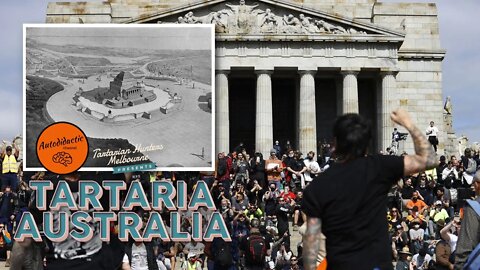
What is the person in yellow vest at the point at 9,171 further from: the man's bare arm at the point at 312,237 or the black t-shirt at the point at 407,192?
the man's bare arm at the point at 312,237

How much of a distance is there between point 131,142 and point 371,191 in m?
14.7

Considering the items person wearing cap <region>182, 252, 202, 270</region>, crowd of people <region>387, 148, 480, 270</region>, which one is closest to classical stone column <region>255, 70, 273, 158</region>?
crowd of people <region>387, 148, 480, 270</region>

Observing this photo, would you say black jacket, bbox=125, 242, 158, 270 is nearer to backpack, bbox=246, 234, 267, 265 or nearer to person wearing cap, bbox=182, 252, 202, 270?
backpack, bbox=246, 234, 267, 265

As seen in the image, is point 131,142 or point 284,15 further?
point 284,15

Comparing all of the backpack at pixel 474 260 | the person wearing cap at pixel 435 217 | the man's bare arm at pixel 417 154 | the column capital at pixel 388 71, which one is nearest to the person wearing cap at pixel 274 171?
the person wearing cap at pixel 435 217

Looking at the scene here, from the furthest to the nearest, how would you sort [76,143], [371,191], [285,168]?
1. [285,168]
2. [76,143]
3. [371,191]

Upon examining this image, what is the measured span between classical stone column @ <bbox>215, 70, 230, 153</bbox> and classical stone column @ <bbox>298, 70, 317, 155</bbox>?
3775 mm

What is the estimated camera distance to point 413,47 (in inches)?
2068

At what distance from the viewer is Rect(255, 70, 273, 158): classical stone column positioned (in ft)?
150

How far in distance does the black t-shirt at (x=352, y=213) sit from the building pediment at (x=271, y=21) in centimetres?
3937

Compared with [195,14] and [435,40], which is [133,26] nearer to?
[195,14]

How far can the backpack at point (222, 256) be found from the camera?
66.4ft

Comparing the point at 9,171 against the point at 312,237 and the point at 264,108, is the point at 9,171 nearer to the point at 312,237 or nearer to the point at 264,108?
the point at 264,108

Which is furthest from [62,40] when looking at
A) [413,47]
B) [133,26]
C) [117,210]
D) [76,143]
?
[413,47]
